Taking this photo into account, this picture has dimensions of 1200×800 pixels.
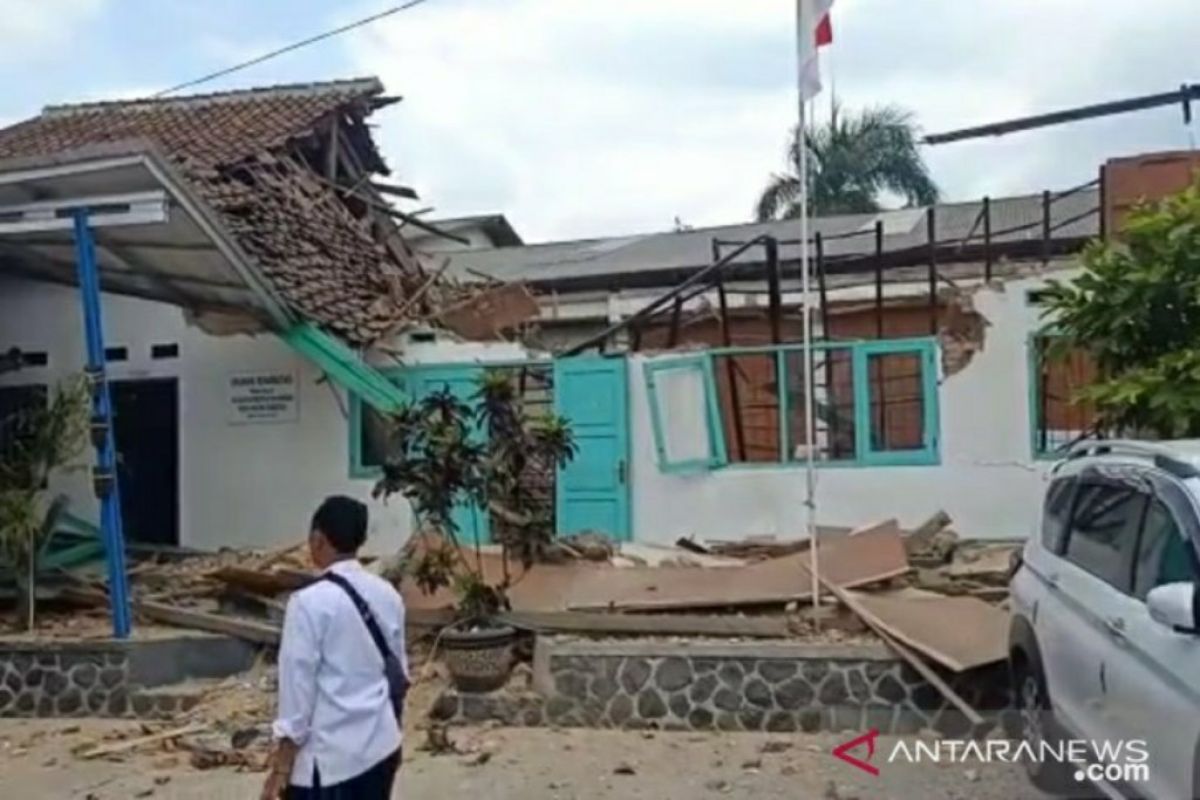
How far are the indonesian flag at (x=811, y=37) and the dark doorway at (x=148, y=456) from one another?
28.2ft

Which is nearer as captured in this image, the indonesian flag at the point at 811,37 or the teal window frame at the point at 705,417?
the indonesian flag at the point at 811,37

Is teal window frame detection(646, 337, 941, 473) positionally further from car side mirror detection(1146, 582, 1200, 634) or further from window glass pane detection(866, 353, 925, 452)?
car side mirror detection(1146, 582, 1200, 634)

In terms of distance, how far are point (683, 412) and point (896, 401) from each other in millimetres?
2138

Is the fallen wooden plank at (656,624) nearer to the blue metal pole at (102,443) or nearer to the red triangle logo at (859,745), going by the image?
the red triangle logo at (859,745)

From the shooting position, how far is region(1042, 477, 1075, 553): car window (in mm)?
6320

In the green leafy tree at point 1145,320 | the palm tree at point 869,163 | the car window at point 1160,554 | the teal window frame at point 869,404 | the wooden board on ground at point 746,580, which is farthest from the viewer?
the palm tree at point 869,163

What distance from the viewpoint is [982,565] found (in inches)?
422

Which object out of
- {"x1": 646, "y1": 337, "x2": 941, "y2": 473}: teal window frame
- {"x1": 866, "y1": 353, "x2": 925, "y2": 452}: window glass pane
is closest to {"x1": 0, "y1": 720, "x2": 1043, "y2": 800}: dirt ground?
{"x1": 646, "y1": 337, "x2": 941, "y2": 473}: teal window frame

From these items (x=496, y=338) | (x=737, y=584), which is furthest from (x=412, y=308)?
(x=737, y=584)

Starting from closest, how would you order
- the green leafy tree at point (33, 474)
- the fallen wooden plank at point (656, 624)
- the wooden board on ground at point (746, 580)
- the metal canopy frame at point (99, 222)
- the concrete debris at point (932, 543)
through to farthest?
the fallen wooden plank at point (656, 624), the wooden board on ground at point (746, 580), the metal canopy frame at point (99, 222), the green leafy tree at point (33, 474), the concrete debris at point (932, 543)

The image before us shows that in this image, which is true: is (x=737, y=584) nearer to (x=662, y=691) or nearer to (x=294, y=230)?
(x=662, y=691)

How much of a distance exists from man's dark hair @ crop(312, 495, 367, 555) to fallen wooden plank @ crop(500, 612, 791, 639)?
549cm

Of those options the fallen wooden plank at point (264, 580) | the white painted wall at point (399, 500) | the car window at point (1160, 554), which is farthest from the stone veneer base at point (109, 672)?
the car window at point (1160, 554)

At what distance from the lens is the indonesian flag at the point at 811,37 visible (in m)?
9.82
